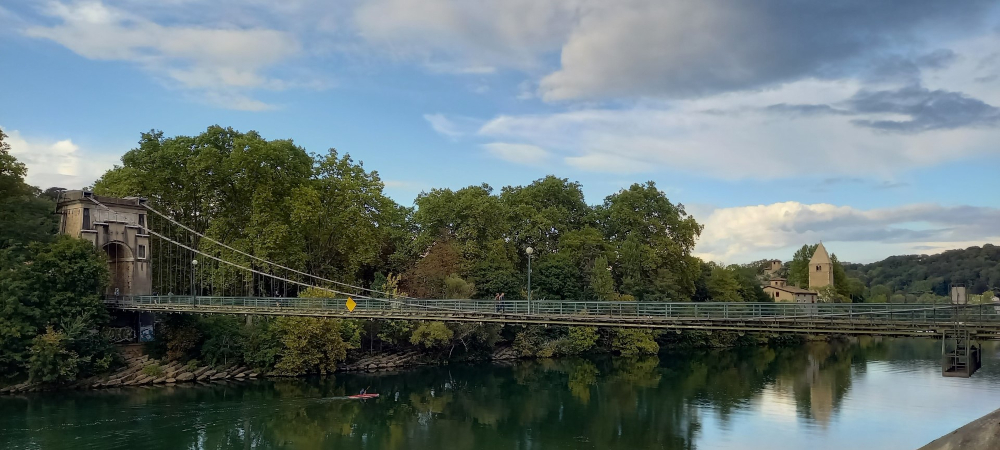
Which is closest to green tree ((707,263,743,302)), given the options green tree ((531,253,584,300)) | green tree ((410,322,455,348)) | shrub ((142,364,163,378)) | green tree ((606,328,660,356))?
green tree ((606,328,660,356))

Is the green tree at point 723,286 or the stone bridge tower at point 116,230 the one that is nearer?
the stone bridge tower at point 116,230

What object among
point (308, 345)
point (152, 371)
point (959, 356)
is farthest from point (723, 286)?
point (959, 356)

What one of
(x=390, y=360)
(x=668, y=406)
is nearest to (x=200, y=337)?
(x=390, y=360)

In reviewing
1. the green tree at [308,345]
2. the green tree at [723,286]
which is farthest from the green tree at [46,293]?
the green tree at [723,286]

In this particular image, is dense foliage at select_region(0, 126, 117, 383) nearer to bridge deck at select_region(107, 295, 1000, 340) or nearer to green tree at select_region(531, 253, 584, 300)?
bridge deck at select_region(107, 295, 1000, 340)

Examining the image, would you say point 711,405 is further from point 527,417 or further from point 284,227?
point 284,227

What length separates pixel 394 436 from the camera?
25.2m

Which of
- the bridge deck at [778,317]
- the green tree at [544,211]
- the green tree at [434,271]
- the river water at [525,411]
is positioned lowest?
the river water at [525,411]

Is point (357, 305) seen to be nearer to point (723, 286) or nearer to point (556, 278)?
point (556, 278)

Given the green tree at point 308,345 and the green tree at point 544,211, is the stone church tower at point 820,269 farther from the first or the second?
the green tree at point 308,345

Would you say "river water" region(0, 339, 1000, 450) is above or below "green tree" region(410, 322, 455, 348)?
below

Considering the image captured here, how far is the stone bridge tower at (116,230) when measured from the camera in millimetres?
34969

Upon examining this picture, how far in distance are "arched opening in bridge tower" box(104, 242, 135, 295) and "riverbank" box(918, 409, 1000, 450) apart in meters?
36.1

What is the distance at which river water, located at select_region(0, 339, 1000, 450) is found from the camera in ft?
78.2
